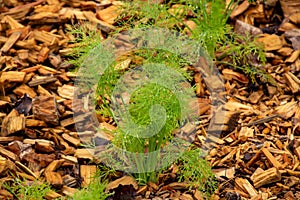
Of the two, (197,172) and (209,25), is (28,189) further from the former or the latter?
(209,25)

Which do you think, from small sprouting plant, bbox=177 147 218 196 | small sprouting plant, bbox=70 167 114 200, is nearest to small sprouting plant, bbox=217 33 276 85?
small sprouting plant, bbox=177 147 218 196

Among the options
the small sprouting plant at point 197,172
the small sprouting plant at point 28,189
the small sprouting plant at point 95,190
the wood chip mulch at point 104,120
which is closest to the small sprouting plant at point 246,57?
the wood chip mulch at point 104,120

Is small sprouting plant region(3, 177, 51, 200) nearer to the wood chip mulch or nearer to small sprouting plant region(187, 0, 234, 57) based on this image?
the wood chip mulch

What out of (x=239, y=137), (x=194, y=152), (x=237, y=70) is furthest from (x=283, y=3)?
(x=194, y=152)

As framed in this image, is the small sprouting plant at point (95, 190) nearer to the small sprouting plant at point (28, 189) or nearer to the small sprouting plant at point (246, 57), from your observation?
the small sprouting plant at point (28, 189)

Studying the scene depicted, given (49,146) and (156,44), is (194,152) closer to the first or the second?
(156,44)

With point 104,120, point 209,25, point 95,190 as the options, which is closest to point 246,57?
point 209,25
